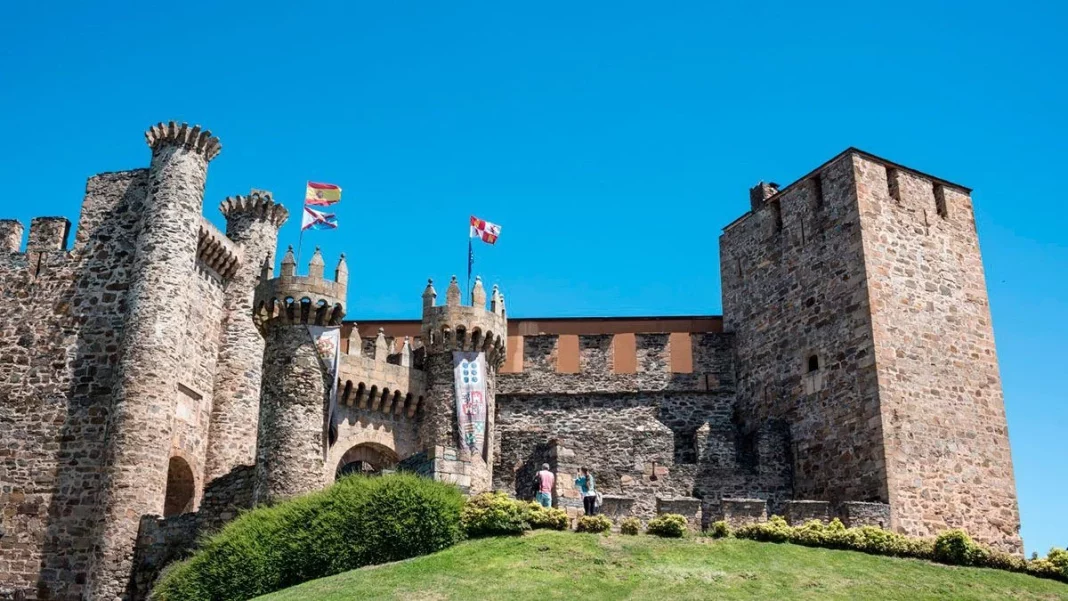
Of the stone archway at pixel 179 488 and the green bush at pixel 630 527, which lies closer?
the green bush at pixel 630 527

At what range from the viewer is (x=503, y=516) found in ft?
92.3

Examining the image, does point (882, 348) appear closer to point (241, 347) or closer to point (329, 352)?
point (329, 352)

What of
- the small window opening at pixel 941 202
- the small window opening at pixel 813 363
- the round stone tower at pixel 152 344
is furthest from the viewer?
the small window opening at pixel 941 202

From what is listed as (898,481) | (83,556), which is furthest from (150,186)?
(898,481)

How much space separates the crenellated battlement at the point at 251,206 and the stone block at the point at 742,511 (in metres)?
21.5

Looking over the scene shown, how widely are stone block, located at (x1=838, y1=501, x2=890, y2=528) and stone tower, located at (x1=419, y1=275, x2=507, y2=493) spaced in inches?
396

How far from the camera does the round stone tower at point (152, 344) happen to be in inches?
1355

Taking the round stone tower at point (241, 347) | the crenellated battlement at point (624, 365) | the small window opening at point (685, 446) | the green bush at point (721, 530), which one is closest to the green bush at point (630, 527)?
the green bush at point (721, 530)

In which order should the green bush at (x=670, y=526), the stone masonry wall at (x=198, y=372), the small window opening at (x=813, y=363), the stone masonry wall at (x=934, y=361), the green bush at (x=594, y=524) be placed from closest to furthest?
the green bush at (x=670, y=526) → the green bush at (x=594, y=524) → the stone masonry wall at (x=934, y=361) → the small window opening at (x=813, y=363) → the stone masonry wall at (x=198, y=372)

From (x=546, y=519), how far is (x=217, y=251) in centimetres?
1735

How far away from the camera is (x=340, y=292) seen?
34.4 metres

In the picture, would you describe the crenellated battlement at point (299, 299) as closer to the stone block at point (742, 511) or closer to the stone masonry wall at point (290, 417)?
the stone masonry wall at point (290, 417)

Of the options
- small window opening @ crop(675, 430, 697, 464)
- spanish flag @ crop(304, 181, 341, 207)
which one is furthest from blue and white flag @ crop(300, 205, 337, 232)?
small window opening @ crop(675, 430, 697, 464)

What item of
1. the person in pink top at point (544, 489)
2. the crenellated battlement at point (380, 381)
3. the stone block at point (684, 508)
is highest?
the crenellated battlement at point (380, 381)
